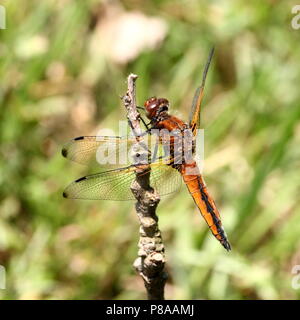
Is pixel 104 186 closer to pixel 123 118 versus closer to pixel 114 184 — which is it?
pixel 114 184

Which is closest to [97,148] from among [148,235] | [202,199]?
[202,199]

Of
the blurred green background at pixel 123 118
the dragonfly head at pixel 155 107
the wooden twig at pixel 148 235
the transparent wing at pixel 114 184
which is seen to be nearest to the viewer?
the wooden twig at pixel 148 235

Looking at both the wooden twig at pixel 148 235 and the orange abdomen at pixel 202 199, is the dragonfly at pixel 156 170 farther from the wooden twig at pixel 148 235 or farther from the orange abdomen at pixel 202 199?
the wooden twig at pixel 148 235

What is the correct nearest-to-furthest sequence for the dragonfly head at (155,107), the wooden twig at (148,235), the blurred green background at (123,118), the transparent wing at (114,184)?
1. the wooden twig at (148,235)
2. the transparent wing at (114,184)
3. the dragonfly head at (155,107)
4. the blurred green background at (123,118)

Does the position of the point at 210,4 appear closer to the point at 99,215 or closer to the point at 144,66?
the point at 144,66

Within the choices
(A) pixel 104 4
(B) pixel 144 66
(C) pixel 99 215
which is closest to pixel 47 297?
(C) pixel 99 215

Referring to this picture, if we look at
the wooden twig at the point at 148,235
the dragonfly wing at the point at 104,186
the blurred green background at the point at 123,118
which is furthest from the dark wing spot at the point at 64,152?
the blurred green background at the point at 123,118

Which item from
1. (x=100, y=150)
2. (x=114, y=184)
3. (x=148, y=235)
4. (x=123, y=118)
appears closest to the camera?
(x=148, y=235)
